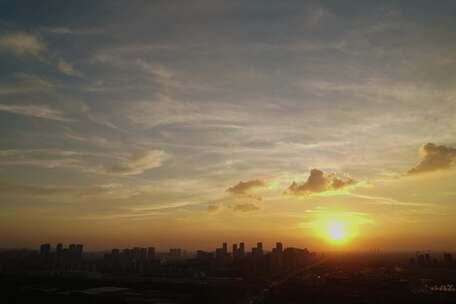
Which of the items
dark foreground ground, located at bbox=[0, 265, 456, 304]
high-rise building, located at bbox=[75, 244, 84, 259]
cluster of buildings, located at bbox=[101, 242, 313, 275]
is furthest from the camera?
high-rise building, located at bbox=[75, 244, 84, 259]

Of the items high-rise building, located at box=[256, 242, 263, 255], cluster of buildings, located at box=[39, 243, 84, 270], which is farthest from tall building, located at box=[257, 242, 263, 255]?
cluster of buildings, located at box=[39, 243, 84, 270]

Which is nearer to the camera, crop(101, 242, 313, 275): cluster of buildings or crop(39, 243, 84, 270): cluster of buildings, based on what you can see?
crop(101, 242, 313, 275): cluster of buildings

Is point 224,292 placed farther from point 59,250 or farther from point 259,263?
point 59,250

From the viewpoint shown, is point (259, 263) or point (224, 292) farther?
point (259, 263)

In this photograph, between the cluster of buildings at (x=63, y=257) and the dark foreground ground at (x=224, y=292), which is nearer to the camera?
the dark foreground ground at (x=224, y=292)

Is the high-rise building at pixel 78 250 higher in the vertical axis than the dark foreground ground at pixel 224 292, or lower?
higher

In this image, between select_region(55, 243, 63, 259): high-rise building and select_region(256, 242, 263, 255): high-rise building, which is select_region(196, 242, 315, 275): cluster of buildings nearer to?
select_region(256, 242, 263, 255): high-rise building

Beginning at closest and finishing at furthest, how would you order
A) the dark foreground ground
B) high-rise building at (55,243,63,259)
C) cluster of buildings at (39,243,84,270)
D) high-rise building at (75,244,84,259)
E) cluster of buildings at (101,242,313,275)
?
the dark foreground ground < cluster of buildings at (101,242,313,275) < cluster of buildings at (39,243,84,270) < high-rise building at (55,243,63,259) < high-rise building at (75,244,84,259)

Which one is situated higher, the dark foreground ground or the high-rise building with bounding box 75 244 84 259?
the high-rise building with bounding box 75 244 84 259

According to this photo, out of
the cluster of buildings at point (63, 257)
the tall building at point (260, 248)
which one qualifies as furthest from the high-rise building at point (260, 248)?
the cluster of buildings at point (63, 257)

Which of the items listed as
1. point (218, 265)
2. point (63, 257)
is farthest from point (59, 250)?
point (218, 265)

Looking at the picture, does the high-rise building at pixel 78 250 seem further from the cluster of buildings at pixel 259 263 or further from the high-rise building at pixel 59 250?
the cluster of buildings at pixel 259 263
